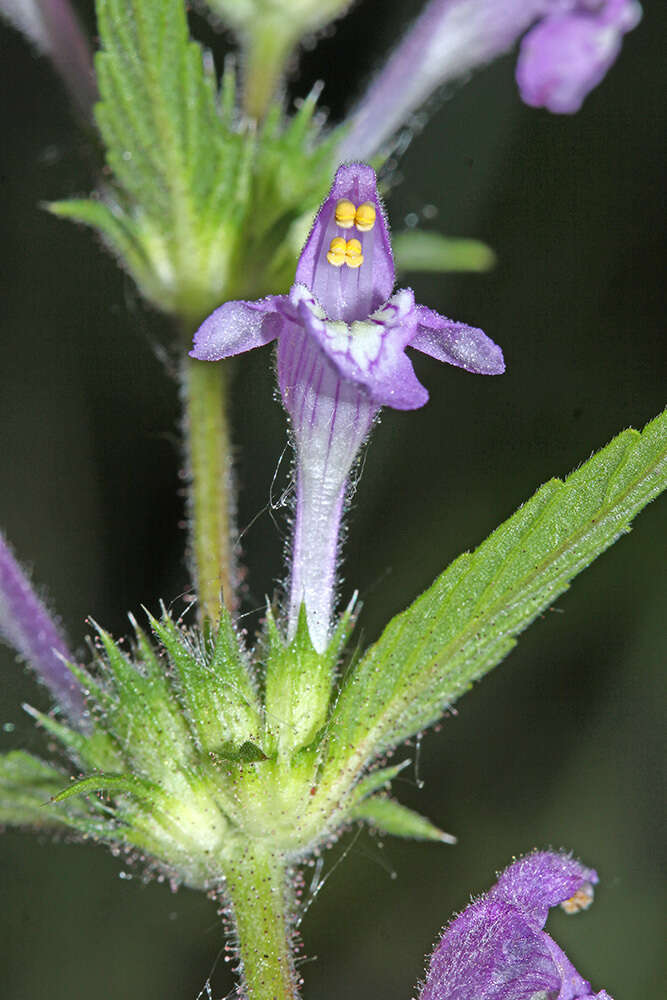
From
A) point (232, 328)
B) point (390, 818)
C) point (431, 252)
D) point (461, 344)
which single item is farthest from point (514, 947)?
point (431, 252)

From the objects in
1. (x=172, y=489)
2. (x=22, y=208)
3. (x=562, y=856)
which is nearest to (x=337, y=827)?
(x=562, y=856)

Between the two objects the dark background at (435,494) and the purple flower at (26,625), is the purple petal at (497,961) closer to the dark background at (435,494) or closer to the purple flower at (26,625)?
the purple flower at (26,625)

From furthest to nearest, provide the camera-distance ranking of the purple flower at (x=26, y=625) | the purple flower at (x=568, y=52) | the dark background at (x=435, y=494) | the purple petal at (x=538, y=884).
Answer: the dark background at (x=435, y=494)
the purple flower at (x=568, y=52)
the purple flower at (x=26, y=625)
the purple petal at (x=538, y=884)

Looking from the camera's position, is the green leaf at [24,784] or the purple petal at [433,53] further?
the purple petal at [433,53]

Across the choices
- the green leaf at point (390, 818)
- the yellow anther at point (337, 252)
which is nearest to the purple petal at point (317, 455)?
the yellow anther at point (337, 252)

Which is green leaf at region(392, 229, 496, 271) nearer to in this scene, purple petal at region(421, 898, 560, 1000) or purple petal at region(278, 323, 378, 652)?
purple petal at region(278, 323, 378, 652)

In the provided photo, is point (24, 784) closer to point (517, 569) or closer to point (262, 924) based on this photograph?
point (262, 924)

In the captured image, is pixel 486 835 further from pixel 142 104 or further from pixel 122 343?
pixel 142 104

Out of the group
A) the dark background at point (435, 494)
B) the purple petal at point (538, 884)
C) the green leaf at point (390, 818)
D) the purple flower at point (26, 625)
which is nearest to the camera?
the purple petal at point (538, 884)
